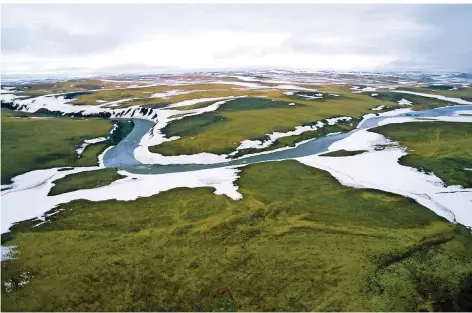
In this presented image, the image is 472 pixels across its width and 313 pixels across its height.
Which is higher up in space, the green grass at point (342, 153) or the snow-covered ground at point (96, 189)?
the green grass at point (342, 153)

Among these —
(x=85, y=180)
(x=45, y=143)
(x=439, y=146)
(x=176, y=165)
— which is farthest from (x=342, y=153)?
(x=45, y=143)

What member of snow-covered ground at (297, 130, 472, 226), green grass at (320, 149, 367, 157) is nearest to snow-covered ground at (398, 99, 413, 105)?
snow-covered ground at (297, 130, 472, 226)

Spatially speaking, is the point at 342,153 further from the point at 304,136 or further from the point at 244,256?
the point at 244,256

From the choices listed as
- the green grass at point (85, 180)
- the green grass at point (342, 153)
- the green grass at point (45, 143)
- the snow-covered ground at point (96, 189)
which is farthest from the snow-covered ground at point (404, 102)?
the green grass at point (85, 180)

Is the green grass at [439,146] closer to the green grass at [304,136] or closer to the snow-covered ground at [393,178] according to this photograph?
the snow-covered ground at [393,178]

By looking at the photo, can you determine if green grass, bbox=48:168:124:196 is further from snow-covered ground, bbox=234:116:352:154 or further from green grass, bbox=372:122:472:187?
green grass, bbox=372:122:472:187

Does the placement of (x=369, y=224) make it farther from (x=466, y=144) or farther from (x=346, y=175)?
(x=466, y=144)

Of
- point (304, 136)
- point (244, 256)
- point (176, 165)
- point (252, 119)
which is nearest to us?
point (244, 256)
